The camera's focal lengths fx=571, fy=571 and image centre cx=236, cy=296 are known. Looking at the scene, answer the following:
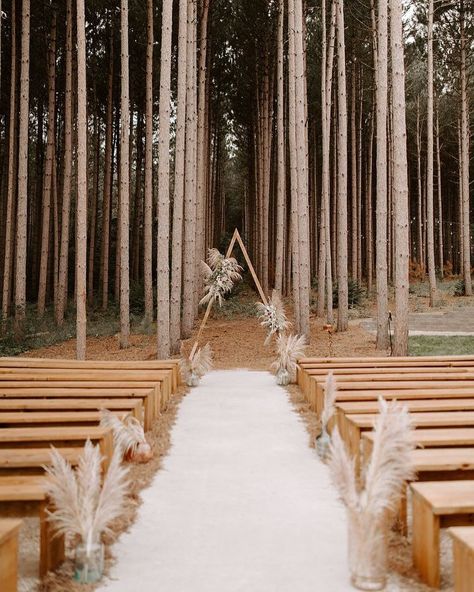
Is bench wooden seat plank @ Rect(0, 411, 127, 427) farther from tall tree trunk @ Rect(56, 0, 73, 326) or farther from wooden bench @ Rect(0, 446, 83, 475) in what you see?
tall tree trunk @ Rect(56, 0, 73, 326)

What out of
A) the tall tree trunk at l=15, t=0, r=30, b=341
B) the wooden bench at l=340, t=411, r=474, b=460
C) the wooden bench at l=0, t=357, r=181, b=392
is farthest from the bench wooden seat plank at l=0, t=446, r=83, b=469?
the tall tree trunk at l=15, t=0, r=30, b=341

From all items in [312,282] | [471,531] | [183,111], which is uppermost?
[183,111]

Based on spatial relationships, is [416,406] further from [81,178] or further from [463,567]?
[81,178]

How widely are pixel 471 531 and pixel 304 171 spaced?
10243 millimetres

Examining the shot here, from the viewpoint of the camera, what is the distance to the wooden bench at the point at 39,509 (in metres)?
2.94

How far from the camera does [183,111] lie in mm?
11766

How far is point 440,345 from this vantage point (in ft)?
39.3

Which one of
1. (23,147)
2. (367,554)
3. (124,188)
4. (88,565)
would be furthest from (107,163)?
(367,554)

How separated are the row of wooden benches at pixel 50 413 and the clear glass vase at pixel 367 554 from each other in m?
1.57

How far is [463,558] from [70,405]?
12.3ft

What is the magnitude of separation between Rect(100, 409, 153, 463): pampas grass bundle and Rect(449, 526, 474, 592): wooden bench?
2.72 meters

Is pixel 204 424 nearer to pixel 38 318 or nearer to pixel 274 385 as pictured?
pixel 274 385

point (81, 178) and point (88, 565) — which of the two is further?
point (81, 178)

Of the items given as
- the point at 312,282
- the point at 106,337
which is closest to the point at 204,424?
the point at 106,337
